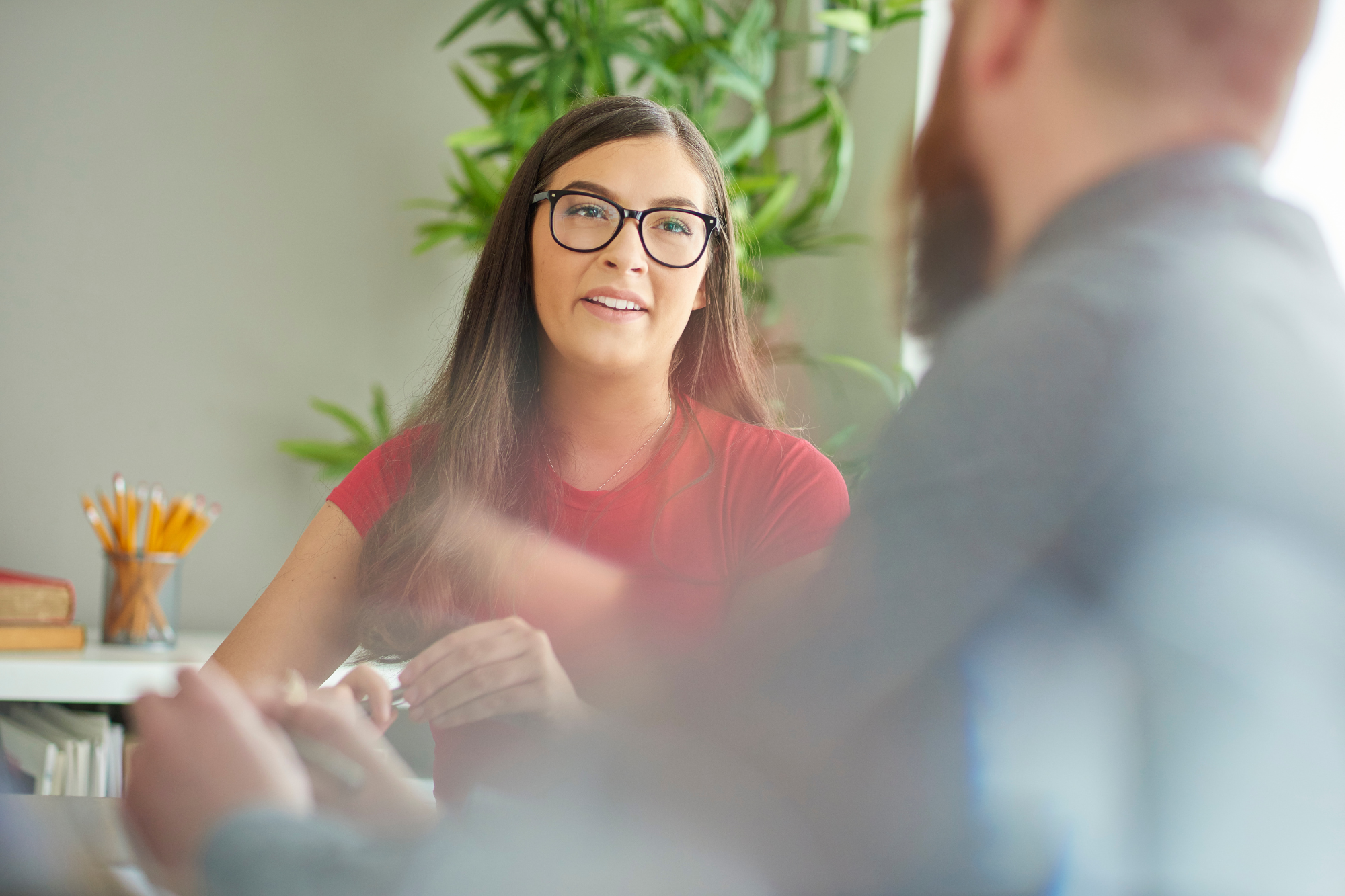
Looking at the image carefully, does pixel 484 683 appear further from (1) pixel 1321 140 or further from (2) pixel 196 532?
(2) pixel 196 532

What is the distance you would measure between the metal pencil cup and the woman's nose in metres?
0.85

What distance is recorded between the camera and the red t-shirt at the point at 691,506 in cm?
36

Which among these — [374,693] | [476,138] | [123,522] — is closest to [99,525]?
[123,522]

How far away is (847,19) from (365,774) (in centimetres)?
102

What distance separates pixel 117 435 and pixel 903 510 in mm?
1364

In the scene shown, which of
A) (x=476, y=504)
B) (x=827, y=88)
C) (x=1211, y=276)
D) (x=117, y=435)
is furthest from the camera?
(x=117, y=435)

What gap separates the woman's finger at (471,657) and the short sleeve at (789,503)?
0.07 metres

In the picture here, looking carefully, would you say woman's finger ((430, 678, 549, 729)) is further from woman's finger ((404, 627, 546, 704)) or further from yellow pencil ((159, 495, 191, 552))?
yellow pencil ((159, 495, 191, 552))

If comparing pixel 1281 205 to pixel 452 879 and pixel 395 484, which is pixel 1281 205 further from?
pixel 395 484

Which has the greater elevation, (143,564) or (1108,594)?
(1108,594)

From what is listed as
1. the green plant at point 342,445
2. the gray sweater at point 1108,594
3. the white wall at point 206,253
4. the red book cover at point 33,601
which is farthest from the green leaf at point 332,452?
the gray sweater at point 1108,594

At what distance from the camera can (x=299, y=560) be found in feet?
1.62

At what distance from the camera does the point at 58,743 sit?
684 millimetres

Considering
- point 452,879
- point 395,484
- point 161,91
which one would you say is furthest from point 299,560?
point 161,91
